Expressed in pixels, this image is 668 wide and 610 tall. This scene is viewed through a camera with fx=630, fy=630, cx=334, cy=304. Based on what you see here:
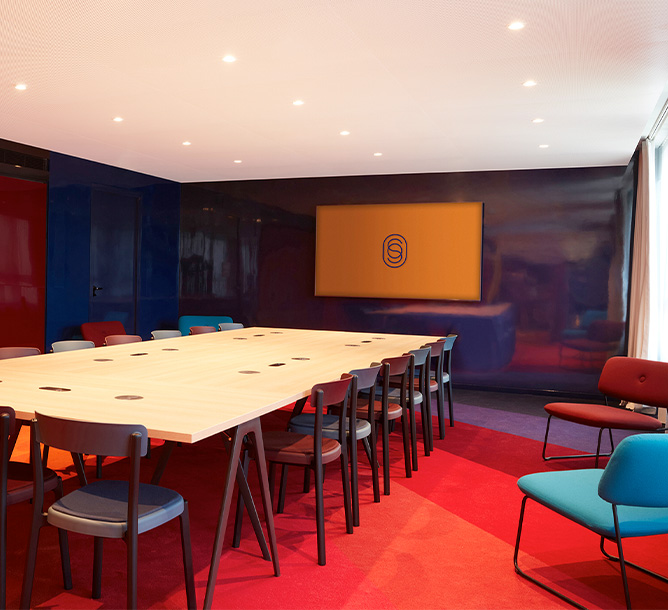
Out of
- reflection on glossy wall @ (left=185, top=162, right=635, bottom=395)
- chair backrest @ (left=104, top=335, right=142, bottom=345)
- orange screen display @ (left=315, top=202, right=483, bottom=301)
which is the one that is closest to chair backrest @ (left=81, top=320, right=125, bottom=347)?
reflection on glossy wall @ (left=185, top=162, right=635, bottom=395)

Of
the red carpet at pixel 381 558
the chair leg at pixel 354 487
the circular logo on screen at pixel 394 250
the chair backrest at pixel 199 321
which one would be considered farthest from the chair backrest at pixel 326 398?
the chair backrest at pixel 199 321

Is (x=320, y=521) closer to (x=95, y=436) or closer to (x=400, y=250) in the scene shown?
(x=95, y=436)

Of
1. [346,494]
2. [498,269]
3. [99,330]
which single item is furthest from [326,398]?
[99,330]

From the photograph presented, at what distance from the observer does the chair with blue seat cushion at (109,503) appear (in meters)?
2.31

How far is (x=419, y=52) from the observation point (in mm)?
4328

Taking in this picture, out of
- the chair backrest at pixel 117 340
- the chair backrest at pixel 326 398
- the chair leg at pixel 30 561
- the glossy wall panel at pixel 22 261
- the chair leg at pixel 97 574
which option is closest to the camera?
the chair leg at pixel 30 561

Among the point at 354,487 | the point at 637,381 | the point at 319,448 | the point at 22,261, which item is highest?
the point at 22,261

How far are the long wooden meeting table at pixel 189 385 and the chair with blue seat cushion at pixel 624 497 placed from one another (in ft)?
4.52

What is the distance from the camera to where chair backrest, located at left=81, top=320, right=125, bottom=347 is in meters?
8.59

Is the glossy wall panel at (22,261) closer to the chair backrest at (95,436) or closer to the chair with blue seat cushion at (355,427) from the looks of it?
the chair with blue seat cushion at (355,427)

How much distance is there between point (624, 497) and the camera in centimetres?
257

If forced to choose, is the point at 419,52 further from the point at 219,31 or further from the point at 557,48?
the point at 219,31

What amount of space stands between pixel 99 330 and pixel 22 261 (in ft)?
4.58

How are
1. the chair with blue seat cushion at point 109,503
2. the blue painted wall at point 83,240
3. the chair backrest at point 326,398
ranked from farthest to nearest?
the blue painted wall at point 83,240 < the chair backrest at point 326,398 < the chair with blue seat cushion at point 109,503
